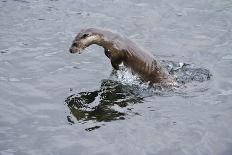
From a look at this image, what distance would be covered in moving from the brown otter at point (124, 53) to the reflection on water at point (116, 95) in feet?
0.55

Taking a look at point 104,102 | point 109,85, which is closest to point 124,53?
point 109,85

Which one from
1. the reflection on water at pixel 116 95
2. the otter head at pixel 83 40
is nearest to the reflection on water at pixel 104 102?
the reflection on water at pixel 116 95

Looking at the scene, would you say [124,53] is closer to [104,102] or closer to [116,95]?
[116,95]

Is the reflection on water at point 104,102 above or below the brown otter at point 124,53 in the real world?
below

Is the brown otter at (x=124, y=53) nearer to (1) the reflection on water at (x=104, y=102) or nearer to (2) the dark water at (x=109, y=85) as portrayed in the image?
(2) the dark water at (x=109, y=85)

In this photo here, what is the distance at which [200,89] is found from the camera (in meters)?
8.73

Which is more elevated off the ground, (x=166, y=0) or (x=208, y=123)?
(x=166, y=0)

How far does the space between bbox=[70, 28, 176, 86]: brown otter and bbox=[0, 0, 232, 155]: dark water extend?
21cm

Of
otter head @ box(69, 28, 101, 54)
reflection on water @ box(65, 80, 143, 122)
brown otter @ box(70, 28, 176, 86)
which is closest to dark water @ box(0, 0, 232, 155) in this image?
reflection on water @ box(65, 80, 143, 122)

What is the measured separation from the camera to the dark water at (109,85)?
7.18m

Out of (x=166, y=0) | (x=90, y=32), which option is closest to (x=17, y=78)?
(x=90, y=32)

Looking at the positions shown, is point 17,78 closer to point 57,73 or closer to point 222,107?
point 57,73

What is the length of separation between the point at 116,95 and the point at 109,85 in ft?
1.12

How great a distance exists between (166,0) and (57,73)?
467 cm
